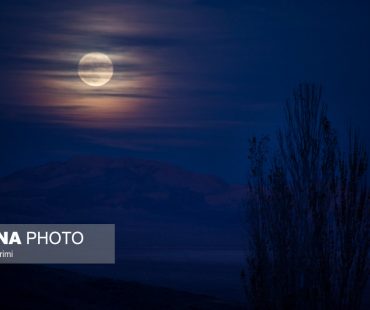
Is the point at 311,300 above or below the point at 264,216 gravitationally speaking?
below

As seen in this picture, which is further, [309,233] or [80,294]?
[80,294]

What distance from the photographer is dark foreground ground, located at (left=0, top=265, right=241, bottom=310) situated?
15.0m

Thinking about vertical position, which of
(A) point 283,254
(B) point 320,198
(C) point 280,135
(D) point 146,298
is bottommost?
(D) point 146,298

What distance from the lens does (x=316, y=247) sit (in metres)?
10.9

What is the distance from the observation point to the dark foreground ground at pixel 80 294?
15.0m

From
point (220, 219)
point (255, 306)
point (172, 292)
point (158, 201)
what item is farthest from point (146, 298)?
point (158, 201)

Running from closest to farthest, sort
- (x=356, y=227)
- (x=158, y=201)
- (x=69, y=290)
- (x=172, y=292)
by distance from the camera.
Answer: (x=356, y=227) < (x=69, y=290) < (x=172, y=292) < (x=158, y=201)

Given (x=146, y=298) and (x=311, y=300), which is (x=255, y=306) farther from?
(x=146, y=298)

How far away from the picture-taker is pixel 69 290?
17531 millimetres

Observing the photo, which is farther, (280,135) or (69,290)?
(69,290)

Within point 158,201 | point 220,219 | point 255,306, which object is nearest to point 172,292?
point 255,306

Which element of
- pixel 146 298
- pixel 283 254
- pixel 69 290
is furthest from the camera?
pixel 146 298

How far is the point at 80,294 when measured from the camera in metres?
17.6

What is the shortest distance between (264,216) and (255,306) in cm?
174
